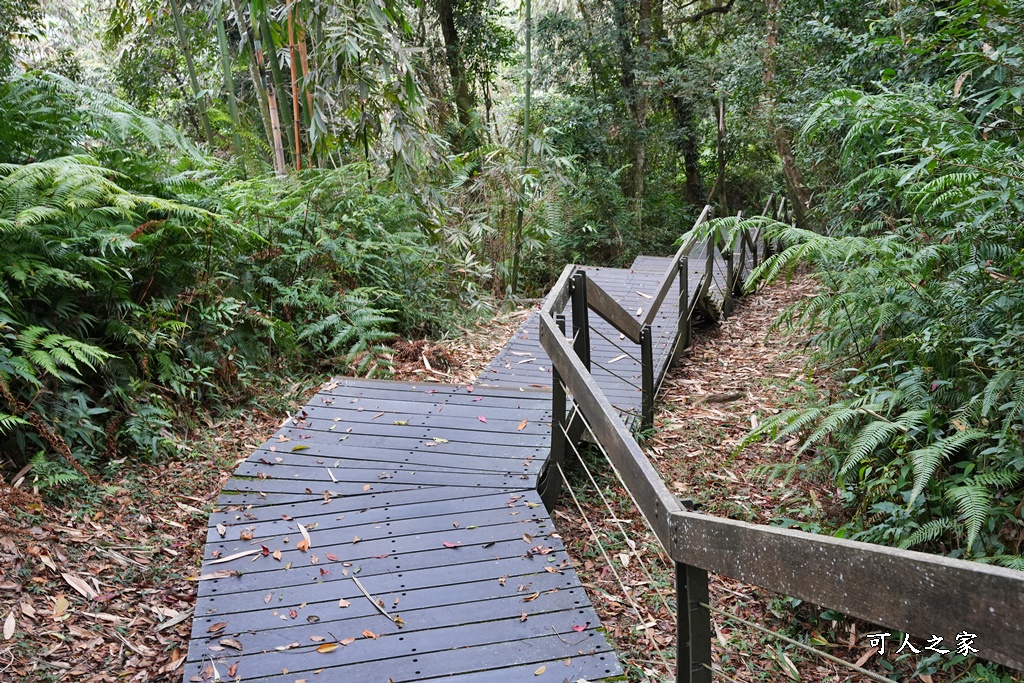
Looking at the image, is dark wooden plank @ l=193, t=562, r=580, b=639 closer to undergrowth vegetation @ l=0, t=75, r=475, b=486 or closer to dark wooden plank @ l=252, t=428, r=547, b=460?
dark wooden plank @ l=252, t=428, r=547, b=460

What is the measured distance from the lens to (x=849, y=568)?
1403 millimetres

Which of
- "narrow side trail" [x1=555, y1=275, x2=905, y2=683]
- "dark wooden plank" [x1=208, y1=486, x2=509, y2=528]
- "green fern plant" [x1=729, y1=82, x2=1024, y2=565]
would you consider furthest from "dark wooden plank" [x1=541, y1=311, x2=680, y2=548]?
"green fern plant" [x1=729, y1=82, x2=1024, y2=565]

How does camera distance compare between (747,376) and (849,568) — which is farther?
(747,376)

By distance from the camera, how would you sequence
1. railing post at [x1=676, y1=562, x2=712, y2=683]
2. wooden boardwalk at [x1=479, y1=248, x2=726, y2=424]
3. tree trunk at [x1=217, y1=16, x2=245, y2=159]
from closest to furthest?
railing post at [x1=676, y1=562, x2=712, y2=683], wooden boardwalk at [x1=479, y1=248, x2=726, y2=424], tree trunk at [x1=217, y1=16, x2=245, y2=159]

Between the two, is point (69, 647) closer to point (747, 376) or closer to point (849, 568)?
point (849, 568)

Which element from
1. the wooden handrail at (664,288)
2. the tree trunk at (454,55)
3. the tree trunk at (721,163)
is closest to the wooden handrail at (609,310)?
the wooden handrail at (664,288)

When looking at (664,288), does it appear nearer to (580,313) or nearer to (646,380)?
(646,380)

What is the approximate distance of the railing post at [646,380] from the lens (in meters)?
5.50

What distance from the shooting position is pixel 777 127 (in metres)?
10.9

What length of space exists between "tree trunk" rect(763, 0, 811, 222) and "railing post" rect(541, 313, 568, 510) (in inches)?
291

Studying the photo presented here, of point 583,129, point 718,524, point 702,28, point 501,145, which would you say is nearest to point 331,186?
point 501,145

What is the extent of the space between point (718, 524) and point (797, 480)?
336cm

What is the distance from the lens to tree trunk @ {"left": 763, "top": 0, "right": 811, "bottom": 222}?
426 inches

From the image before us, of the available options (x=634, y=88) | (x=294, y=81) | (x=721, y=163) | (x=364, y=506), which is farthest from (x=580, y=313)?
(x=721, y=163)
